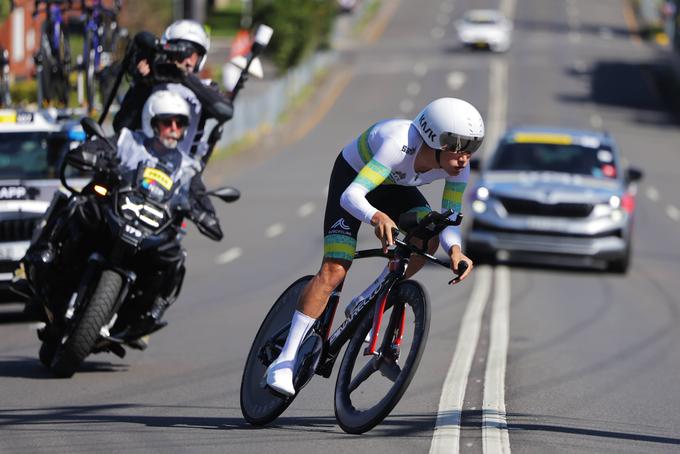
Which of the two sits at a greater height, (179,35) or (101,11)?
(179,35)

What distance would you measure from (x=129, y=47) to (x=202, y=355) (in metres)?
2.45

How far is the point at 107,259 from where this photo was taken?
391 inches

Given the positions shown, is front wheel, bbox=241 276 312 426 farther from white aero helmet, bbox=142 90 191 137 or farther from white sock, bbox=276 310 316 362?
white aero helmet, bbox=142 90 191 137

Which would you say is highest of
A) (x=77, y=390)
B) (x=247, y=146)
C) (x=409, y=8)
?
(x=77, y=390)

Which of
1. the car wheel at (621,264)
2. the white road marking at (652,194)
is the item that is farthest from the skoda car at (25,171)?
the white road marking at (652,194)

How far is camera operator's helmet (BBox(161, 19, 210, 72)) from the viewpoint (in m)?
11.6

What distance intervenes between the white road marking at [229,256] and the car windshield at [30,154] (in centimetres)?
618

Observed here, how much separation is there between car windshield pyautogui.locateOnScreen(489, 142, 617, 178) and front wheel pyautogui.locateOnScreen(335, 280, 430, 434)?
534 inches

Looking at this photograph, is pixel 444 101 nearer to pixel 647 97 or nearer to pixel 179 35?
pixel 179 35

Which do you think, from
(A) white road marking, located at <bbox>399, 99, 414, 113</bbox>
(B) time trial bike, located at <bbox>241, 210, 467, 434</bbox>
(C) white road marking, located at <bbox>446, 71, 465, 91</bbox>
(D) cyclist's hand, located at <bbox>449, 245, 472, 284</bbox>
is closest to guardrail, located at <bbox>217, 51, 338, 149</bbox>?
(A) white road marking, located at <bbox>399, 99, 414, 113</bbox>

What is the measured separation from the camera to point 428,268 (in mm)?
20734

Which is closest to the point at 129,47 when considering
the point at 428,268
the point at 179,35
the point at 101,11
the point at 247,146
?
the point at 179,35

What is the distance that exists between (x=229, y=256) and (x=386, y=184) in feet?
44.3

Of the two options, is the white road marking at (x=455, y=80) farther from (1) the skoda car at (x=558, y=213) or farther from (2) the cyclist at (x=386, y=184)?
(2) the cyclist at (x=386, y=184)
